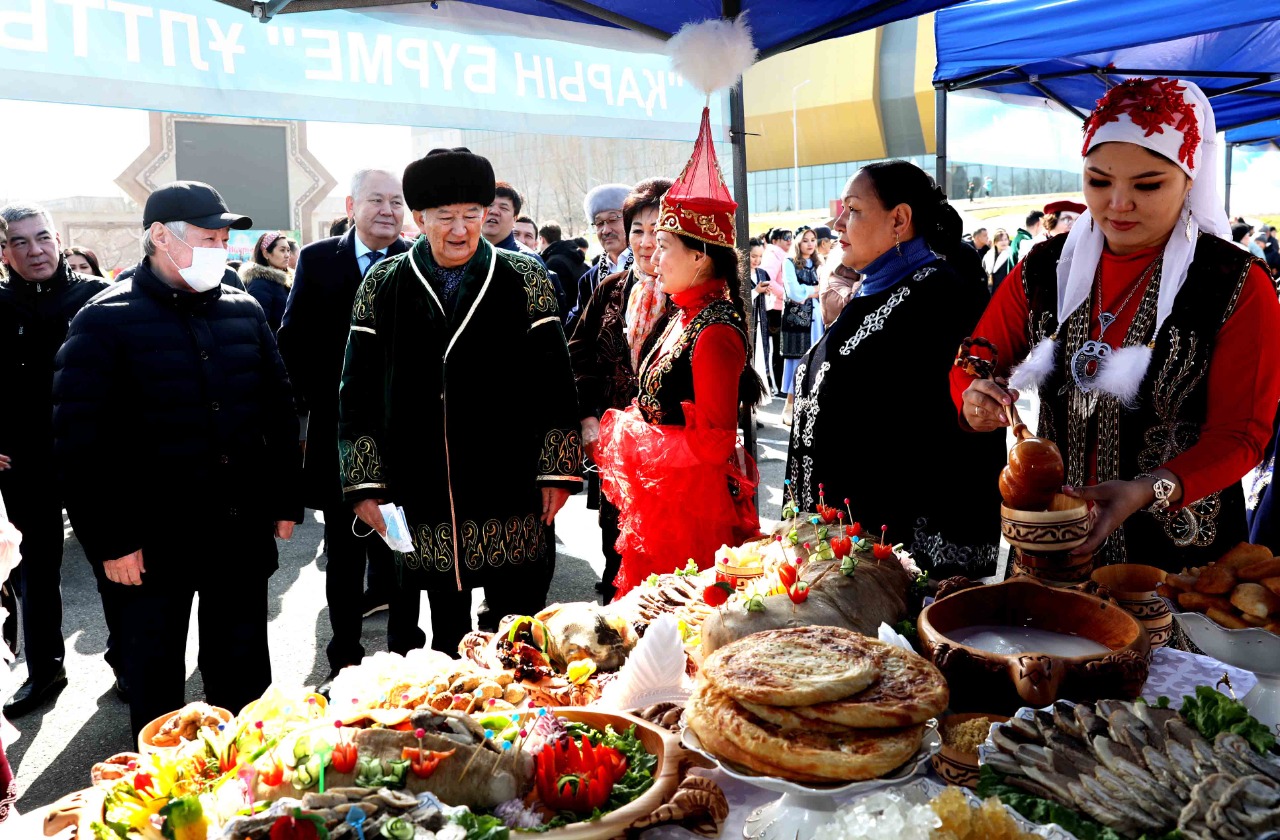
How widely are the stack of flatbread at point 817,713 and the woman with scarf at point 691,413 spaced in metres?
1.62

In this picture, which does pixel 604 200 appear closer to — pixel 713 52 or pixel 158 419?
pixel 713 52

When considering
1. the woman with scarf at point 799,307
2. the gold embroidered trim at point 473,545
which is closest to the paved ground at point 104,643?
the gold embroidered trim at point 473,545

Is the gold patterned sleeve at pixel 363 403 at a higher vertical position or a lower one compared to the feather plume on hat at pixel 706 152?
lower

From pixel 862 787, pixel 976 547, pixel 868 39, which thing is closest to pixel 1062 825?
pixel 862 787

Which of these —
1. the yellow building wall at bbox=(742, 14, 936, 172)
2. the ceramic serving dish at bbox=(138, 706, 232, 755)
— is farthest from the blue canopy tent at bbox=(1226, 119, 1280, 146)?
the ceramic serving dish at bbox=(138, 706, 232, 755)

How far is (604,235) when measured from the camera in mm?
4723

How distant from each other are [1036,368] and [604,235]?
9.94 ft

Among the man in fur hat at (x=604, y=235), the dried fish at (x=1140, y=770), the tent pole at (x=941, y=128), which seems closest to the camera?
the dried fish at (x=1140, y=770)

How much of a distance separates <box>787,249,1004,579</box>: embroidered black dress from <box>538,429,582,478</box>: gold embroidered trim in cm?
73

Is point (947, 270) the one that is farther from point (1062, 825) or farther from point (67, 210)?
point (67, 210)

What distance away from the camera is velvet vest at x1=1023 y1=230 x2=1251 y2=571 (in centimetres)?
186

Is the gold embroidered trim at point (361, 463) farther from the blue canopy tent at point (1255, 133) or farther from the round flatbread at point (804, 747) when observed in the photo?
the blue canopy tent at point (1255, 133)

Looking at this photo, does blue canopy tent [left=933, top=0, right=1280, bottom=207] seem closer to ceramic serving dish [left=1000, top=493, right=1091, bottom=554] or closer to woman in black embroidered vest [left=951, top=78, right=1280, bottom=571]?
woman in black embroidered vest [left=951, top=78, right=1280, bottom=571]

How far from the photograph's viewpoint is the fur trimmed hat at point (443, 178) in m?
2.65
